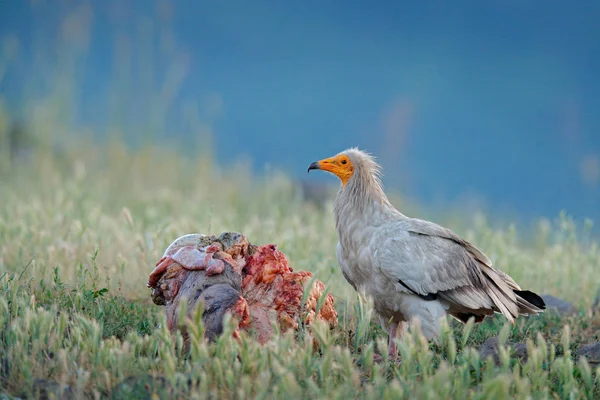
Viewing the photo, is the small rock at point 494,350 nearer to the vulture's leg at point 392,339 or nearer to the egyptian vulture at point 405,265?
the egyptian vulture at point 405,265

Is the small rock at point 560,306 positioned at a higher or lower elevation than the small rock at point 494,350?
higher

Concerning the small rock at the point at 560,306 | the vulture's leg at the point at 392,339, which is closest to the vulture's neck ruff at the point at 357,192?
the vulture's leg at the point at 392,339

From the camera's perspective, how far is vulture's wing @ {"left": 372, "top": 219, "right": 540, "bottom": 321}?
19.0 ft

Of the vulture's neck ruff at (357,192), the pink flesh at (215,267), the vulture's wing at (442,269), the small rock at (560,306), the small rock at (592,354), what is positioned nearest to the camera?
the pink flesh at (215,267)

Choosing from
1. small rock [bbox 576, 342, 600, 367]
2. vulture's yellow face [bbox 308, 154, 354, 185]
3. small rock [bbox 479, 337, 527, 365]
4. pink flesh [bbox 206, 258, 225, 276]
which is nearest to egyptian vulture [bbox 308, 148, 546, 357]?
vulture's yellow face [bbox 308, 154, 354, 185]

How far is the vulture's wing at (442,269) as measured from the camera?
5.78 m

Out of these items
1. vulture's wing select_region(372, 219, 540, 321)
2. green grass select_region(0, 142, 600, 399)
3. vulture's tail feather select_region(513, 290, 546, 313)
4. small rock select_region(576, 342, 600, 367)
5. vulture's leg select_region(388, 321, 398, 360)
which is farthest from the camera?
vulture's tail feather select_region(513, 290, 546, 313)

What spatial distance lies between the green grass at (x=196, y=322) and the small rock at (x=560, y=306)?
0.76ft

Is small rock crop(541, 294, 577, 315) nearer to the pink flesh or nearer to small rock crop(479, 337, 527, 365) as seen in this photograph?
small rock crop(479, 337, 527, 365)

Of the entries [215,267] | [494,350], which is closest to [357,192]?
[215,267]

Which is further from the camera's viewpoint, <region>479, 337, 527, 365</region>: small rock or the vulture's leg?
the vulture's leg

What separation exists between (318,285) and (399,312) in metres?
0.77

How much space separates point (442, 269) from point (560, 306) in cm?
246

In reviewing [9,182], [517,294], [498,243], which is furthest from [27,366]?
[9,182]
